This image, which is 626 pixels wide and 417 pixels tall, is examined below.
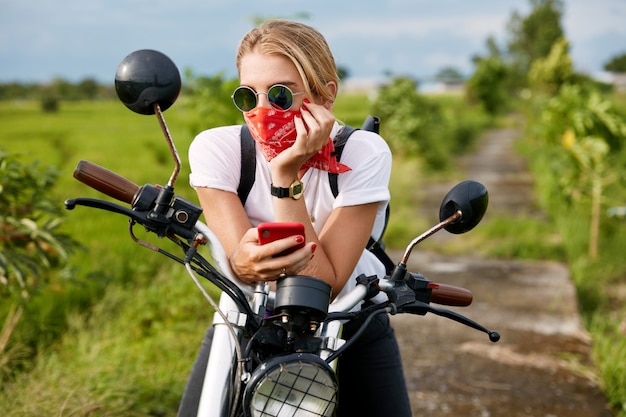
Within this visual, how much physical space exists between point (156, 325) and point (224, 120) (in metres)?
2.26

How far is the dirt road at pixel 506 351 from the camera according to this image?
11.4 ft

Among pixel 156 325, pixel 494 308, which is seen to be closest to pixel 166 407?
pixel 156 325

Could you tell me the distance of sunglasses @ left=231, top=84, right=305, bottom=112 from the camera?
1.49 meters

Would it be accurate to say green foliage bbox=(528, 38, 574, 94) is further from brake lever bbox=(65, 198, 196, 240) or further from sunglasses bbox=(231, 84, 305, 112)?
brake lever bbox=(65, 198, 196, 240)

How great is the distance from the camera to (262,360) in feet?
4.21

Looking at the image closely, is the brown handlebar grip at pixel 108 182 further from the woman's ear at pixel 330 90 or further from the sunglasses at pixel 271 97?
Result: the woman's ear at pixel 330 90

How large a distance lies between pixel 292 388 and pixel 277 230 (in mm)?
270

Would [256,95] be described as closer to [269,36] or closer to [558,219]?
[269,36]

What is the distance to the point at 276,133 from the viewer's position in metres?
1.54

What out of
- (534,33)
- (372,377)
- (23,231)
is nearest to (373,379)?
(372,377)

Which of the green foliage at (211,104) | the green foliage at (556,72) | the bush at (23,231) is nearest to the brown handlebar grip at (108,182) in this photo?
the bush at (23,231)

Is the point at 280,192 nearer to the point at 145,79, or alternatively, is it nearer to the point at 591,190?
the point at 145,79

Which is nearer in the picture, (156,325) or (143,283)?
(156,325)

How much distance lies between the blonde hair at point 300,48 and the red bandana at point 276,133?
114 mm
